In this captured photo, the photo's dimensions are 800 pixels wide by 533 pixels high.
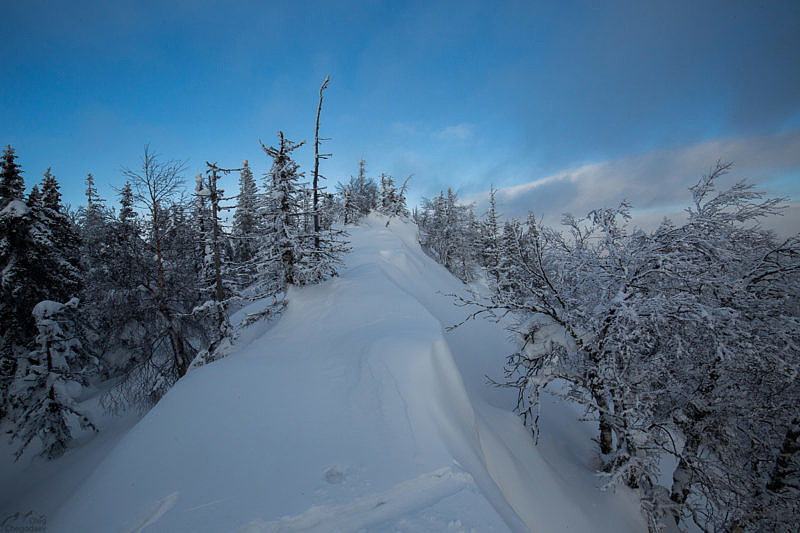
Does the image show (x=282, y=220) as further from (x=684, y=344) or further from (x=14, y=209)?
(x=14, y=209)

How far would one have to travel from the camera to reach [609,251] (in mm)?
5883

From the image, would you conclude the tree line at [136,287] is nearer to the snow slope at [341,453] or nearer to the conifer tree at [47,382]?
the conifer tree at [47,382]

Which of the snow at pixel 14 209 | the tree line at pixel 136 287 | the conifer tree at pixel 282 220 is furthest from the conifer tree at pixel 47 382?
the conifer tree at pixel 282 220

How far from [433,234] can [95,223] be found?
102 ft

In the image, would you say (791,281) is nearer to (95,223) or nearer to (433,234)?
(433,234)

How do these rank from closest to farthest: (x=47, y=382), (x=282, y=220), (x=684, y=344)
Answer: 1. (x=684, y=344)
2. (x=282, y=220)
3. (x=47, y=382)

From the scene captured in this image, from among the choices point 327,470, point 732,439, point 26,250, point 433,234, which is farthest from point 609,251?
point 433,234

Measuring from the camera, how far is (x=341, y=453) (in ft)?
12.8

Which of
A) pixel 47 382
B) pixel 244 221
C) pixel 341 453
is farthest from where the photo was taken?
pixel 244 221

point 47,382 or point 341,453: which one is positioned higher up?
point 341,453

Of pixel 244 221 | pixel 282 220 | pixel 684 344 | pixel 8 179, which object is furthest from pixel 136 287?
pixel 244 221

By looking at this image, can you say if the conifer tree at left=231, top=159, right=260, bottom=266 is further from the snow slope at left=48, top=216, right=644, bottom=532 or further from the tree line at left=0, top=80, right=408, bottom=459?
the snow slope at left=48, top=216, right=644, bottom=532

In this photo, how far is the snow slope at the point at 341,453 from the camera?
314 centimetres

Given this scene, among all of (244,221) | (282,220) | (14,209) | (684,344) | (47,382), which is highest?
(244,221)
